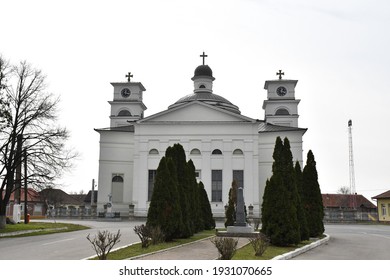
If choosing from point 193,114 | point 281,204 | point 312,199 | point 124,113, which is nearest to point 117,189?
point 124,113

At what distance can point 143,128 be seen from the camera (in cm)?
4844

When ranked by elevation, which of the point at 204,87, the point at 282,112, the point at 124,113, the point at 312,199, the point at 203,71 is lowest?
the point at 312,199

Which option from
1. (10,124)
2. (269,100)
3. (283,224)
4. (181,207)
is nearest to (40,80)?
(10,124)

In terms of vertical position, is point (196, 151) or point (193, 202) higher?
point (196, 151)

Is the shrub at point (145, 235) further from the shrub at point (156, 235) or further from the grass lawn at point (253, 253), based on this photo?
the grass lawn at point (253, 253)

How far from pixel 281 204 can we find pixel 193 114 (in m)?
33.4

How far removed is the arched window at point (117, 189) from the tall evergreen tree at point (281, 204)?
36244 millimetres

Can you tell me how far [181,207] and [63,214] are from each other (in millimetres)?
33859

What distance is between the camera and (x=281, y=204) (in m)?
15.5

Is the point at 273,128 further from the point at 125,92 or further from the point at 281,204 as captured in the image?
the point at 281,204

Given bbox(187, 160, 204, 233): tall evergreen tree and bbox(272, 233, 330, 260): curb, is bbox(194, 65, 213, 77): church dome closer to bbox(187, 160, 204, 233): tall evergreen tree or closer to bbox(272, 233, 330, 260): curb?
bbox(187, 160, 204, 233): tall evergreen tree

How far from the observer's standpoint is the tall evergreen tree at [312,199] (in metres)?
19.6

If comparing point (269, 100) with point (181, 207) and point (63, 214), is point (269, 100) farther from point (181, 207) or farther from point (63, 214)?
point (181, 207)

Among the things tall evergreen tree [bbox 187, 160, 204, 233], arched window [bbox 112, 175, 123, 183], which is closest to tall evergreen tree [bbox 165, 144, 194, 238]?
tall evergreen tree [bbox 187, 160, 204, 233]
